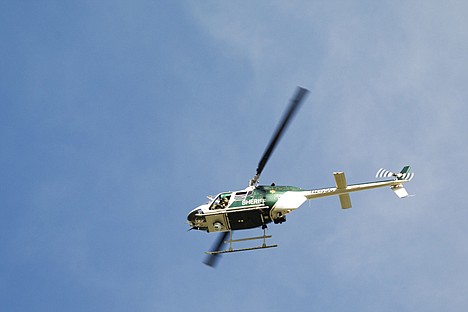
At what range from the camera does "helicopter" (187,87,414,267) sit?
2905 centimetres

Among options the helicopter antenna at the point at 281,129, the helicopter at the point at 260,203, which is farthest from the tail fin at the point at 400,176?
the helicopter antenna at the point at 281,129

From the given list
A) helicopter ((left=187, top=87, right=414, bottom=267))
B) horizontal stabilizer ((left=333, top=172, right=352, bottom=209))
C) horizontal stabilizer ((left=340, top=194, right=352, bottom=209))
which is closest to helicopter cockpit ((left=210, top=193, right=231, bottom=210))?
helicopter ((left=187, top=87, right=414, bottom=267))

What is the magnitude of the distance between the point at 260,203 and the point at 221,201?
2.15m

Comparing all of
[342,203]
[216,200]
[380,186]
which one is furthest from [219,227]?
[380,186]

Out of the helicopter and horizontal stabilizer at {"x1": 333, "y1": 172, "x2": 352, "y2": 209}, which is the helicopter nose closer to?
the helicopter

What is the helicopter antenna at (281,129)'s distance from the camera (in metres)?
26.5

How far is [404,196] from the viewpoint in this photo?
98.7 ft

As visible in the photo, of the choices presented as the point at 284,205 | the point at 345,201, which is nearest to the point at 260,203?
the point at 284,205

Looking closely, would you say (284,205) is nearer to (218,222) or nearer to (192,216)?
(218,222)

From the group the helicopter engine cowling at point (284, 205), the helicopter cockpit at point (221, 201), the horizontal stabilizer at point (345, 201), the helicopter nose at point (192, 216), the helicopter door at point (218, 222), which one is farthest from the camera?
the horizontal stabilizer at point (345, 201)

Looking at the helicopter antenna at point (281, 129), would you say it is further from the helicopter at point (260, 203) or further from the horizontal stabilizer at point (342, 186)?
the horizontal stabilizer at point (342, 186)

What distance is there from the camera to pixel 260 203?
29.1m

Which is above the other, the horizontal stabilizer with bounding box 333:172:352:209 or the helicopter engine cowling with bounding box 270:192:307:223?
the horizontal stabilizer with bounding box 333:172:352:209

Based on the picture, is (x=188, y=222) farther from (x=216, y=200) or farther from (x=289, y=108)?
(x=289, y=108)
